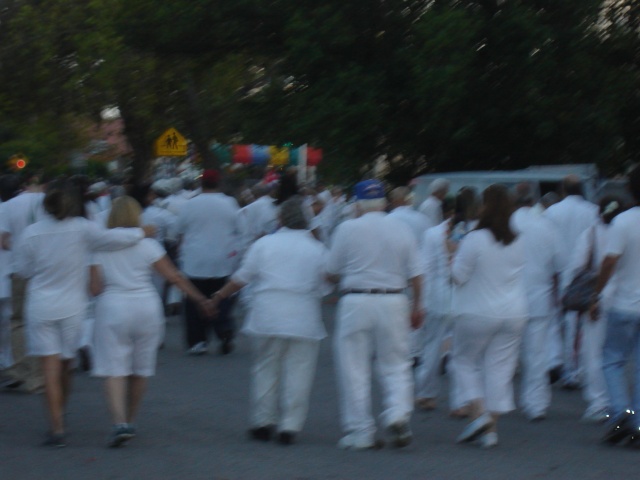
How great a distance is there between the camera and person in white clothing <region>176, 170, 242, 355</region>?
13328 millimetres

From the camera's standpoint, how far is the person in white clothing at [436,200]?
1318cm

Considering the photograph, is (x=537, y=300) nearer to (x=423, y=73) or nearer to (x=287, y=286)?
(x=287, y=286)

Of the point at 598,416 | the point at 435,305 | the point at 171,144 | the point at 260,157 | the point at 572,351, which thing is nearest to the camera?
the point at 598,416

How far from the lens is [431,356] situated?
10.2 m

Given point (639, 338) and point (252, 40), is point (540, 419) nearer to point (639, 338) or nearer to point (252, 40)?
point (639, 338)

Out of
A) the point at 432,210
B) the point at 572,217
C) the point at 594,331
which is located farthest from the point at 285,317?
the point at 432,210

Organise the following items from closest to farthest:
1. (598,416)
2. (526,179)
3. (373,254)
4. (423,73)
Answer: (373,254) → (598,416) → (526,179) → (423,73)

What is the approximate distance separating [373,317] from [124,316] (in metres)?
1.62

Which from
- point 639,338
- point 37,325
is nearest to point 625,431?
point 639,338

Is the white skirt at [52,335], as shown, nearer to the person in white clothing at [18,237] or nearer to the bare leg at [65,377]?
the bare leg at [65,377]

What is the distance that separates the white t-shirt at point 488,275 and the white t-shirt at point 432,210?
4.55 meters

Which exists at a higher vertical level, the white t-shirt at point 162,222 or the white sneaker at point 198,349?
the white t-shirt at point 162,222

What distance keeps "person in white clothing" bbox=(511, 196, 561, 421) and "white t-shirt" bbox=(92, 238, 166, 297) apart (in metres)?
3.04

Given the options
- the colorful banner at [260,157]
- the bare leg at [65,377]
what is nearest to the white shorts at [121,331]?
the bare leg at [65,377]
